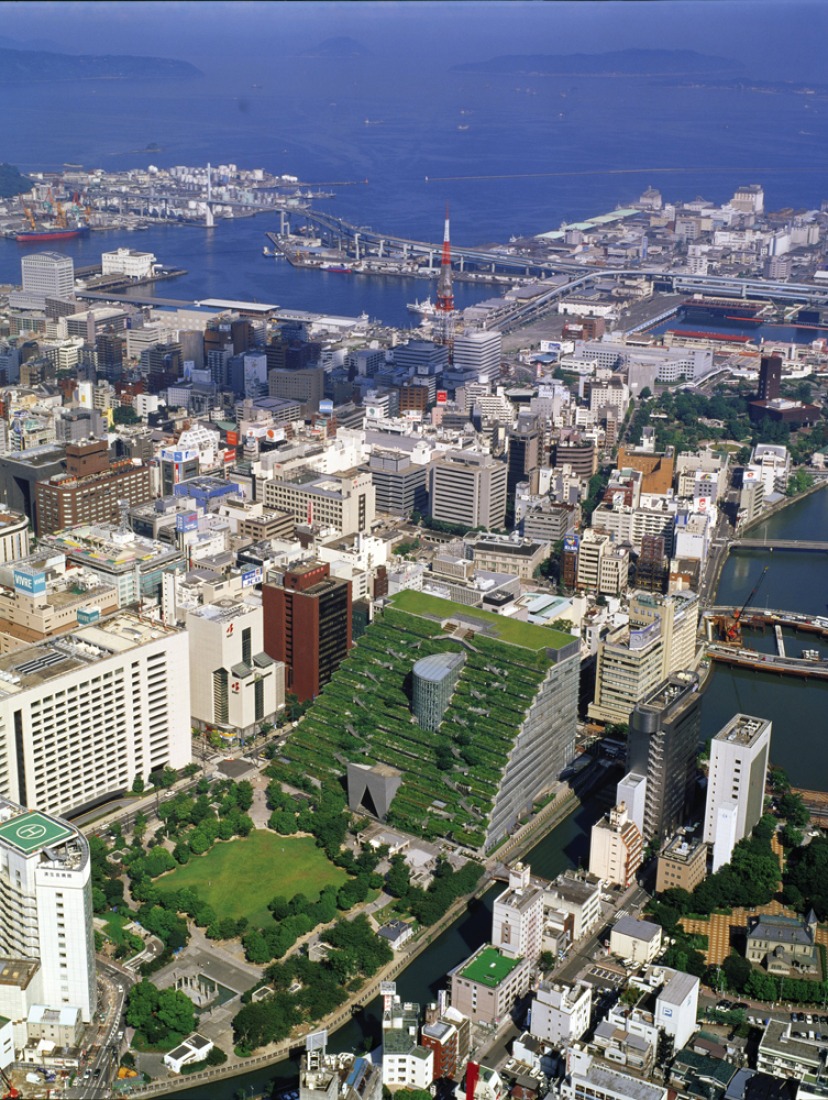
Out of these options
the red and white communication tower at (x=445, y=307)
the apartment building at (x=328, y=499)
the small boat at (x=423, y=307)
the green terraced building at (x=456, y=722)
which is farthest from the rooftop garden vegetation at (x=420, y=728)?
the small boat at (x=423, y=307)

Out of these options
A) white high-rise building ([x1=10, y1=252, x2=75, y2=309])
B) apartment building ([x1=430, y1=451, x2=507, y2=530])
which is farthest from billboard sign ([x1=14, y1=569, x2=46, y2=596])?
white high-rise building ([x1=10, y1=252, x2=75, y2=309])

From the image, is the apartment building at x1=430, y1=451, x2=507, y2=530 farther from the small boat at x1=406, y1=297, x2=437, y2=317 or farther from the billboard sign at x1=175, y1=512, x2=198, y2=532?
the small boat at x1=406, y1=297, x2=437, y2=317

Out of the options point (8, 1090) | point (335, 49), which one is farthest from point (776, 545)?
point (335, 49)

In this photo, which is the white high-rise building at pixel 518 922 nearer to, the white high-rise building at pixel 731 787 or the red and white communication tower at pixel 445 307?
the white high-rise building at pixel 731 787

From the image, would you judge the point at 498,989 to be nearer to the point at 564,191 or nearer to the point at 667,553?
the point at 667,553

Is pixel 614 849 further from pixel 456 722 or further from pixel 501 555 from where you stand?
pixel 501 555
